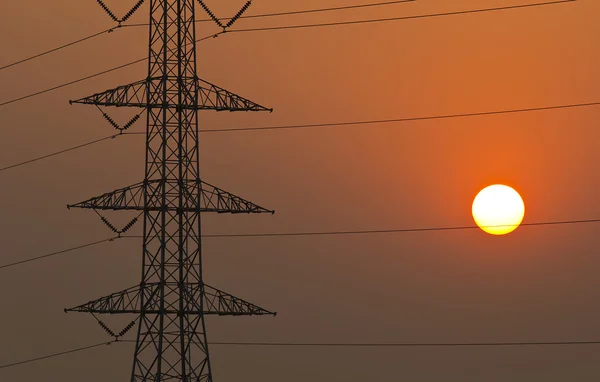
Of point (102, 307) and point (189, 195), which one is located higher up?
point (189, 195)

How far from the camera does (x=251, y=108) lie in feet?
133

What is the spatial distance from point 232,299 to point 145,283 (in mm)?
2611

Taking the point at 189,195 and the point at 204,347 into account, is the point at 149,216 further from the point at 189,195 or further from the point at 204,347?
the point at 204,347

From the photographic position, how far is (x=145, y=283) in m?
39.5

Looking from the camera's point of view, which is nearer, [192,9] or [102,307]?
[102,307]

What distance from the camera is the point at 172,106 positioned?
133 ft

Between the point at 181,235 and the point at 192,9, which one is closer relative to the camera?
the point at 181,235

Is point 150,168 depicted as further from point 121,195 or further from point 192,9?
point 192,9

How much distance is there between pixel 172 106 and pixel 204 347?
7.40 m

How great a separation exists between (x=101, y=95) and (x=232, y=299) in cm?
728

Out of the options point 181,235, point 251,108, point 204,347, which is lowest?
point 204,347

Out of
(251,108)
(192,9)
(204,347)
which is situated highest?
(192,9)

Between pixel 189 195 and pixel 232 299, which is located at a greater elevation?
pixel 189 195

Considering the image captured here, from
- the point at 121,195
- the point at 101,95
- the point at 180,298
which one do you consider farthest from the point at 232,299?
the point at 101,95
